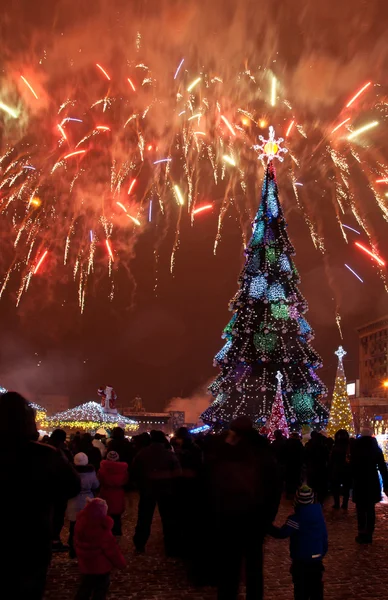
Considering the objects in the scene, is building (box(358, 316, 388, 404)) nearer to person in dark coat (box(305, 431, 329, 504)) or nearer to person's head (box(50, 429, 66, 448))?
person in dark coat (box(305, 431, 329, 504))

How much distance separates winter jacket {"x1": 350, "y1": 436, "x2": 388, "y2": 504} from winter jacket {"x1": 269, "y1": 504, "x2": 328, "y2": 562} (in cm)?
460

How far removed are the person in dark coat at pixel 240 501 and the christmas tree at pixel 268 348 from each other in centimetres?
2087

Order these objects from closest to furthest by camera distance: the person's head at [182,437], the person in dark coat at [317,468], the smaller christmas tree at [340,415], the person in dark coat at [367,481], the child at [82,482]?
the child at [82,482] < the person in dark coat at [367,481] < the person's head at [182,437] < the person in dark coat at [317,468] < the smaller christmas tree at [340,415]

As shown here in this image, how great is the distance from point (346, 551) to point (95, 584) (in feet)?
15.8

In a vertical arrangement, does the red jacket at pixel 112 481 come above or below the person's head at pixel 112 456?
below

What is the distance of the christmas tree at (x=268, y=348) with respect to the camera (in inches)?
1022

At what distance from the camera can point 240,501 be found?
4773mm

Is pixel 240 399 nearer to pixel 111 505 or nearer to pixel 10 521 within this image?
pixel 111 505

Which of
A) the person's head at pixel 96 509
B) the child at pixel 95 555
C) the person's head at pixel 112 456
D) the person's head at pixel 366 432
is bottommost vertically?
the child at pixel 95 555

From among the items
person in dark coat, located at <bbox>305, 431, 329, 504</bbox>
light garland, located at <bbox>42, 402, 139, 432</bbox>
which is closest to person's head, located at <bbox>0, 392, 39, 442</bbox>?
person in dark coat, located at <bbox>305, 431, 329, 504</bbox>

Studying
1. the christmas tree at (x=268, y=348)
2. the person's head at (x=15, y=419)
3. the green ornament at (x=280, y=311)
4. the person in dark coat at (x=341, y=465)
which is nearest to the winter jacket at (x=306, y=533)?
the person's head at (x=15, y=419)

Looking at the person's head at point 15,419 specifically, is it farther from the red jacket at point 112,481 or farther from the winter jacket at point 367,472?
the winter jacket at point 367,472

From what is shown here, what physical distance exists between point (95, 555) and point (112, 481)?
3782 mm

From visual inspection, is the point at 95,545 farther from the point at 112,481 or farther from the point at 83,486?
the point at 112,481
